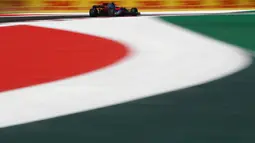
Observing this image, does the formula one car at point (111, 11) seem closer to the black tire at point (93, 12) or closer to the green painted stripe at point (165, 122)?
the black tire at point (93, 12)

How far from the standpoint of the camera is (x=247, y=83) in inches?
237

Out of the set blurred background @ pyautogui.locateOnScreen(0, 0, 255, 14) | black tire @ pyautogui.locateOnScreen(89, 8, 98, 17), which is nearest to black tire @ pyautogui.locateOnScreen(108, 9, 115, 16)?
black tire @ pyautogui.locateOnScreen(89, 8, 98, 17)

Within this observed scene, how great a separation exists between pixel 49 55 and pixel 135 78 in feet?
9.62

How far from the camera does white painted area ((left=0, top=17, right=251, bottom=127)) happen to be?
4813 mm

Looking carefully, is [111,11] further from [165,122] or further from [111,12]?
[165,122]

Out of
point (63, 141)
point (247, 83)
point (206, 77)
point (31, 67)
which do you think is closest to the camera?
point (63, 141)

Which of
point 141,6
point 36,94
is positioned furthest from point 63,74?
point 141,6

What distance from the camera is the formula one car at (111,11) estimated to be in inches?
895

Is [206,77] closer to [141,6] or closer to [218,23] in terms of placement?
[218,23]

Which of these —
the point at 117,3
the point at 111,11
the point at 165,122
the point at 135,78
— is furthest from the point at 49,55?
the point at 117,3

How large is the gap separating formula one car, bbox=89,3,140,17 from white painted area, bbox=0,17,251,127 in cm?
1079

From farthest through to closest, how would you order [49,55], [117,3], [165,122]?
[117,3] → [49,55] → [165,122]

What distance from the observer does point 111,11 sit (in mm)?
23188

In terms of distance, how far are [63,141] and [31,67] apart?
14.4 feet
